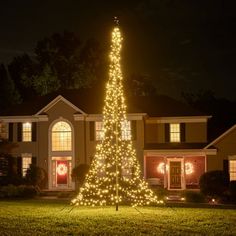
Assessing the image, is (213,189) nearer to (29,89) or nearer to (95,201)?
(95,201)

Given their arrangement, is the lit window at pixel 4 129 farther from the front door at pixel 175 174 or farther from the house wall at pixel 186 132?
the front door at pixel 175 174

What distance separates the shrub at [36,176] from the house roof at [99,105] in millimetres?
4162

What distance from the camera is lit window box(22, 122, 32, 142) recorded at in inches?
1665

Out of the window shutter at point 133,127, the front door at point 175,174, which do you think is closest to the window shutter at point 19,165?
the window shutter at point 133,127

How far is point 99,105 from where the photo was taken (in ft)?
138

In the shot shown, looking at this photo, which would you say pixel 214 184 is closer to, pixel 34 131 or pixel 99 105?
pixel 99 105

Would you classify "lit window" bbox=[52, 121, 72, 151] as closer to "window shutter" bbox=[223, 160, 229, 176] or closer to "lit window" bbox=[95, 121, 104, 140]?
"lit window" bbox=[95, 121, 104, 140]

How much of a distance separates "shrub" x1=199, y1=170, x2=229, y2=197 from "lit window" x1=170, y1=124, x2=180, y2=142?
7.11 meters

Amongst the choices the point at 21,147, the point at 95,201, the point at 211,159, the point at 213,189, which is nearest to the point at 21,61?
the point at 21,147

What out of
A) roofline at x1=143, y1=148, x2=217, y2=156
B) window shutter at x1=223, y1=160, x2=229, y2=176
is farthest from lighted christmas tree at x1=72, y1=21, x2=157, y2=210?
roofline at x1=143, y1=148, x2=217, y2=156

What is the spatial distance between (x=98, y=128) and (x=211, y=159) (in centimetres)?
791

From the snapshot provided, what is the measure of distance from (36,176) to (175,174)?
375 inches

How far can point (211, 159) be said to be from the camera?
39.0 meters

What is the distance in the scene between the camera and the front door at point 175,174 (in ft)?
136
